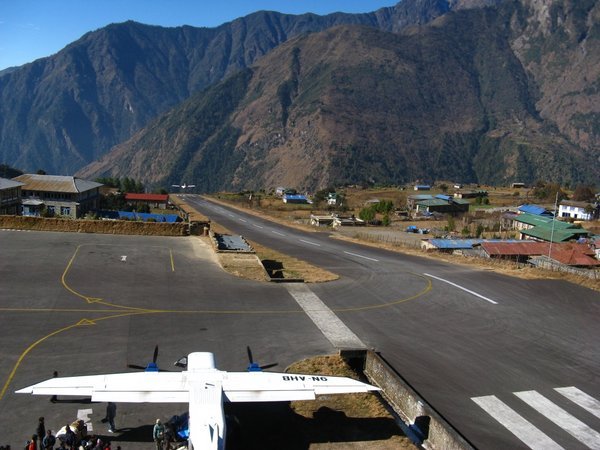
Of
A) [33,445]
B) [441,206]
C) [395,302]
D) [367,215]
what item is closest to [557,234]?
[367,215]

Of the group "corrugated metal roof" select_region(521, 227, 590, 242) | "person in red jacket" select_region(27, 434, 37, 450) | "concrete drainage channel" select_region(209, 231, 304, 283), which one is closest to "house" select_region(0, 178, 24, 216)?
"concrete drainage channel" select_region(209, 231, 304, 283)

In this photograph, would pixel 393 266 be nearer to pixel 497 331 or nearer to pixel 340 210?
pixel 497 331

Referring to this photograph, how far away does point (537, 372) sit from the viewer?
93.6 ft

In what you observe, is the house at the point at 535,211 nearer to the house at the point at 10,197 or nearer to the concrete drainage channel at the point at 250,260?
the concrete drainage channel at the point at 250,260

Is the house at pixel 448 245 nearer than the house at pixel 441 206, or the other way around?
the house at pixel 448 245

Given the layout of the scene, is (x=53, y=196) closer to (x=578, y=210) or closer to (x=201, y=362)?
(x=201, y=362)

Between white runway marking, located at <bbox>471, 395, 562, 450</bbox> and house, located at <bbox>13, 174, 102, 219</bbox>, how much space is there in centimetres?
8378

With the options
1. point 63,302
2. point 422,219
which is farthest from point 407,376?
point 422,219

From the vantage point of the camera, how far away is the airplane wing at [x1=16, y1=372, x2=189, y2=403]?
19.5 metres

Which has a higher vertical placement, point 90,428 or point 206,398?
point 206,398

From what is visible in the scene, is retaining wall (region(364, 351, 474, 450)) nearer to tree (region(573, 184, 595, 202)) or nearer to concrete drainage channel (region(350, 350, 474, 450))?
concrete drainage channel (region(350, 350, 474, 450))

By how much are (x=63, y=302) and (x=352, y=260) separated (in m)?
34.1

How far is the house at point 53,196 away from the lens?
3664 inches

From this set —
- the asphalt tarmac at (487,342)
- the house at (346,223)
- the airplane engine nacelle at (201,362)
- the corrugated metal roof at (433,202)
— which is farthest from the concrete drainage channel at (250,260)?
the corrugated metal roof at (433,202)
